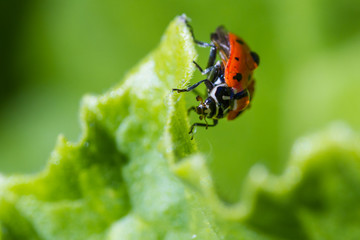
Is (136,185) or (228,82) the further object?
(228,82)

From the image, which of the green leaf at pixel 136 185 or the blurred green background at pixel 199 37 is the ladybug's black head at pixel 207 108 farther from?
the blurred green background at pixel 199 37

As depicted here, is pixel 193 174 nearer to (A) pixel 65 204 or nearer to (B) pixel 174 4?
(A) pixel 65 204

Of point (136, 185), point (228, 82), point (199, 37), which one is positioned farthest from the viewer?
point (199, 37)

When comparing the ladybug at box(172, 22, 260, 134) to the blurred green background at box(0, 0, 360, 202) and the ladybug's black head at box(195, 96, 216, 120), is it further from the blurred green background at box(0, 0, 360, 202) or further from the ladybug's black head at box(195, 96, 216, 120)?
the blurred green background at box(0, 0, 360, 202)

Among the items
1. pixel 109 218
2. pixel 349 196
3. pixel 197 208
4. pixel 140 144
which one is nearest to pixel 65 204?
pixel 109 218

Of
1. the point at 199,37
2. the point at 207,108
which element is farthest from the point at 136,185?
the point at 199,37

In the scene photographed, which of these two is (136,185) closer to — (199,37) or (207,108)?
(207,108)

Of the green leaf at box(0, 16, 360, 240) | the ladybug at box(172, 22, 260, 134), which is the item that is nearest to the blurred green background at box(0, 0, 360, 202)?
the ladybug at box(172, 22, 260, 134)
